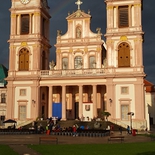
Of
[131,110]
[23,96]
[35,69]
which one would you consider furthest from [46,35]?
[131,110]

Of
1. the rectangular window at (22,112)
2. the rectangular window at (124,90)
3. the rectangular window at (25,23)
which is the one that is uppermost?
the rectangular window at (25,23)

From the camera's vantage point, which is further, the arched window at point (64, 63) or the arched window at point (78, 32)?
the arched window at point (64, 63)

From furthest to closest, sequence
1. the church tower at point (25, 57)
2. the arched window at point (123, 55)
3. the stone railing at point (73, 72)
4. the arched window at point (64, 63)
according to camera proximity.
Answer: the arched window at point (64, 63)
the church tower at point (25, 57)
the stone railing at point (73, 72)
the arched window at point (123, 55)

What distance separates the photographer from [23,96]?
5506 cm

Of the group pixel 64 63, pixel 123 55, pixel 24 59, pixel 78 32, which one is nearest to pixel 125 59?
pixel 123 55

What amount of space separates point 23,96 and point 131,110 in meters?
19.1

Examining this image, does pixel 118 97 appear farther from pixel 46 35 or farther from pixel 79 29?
pixel 46 35

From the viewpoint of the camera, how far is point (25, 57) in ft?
186

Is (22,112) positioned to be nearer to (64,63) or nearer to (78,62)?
(64,63)

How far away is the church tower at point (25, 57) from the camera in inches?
2153

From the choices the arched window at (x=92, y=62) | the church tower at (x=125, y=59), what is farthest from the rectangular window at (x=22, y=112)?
the church tower at (x=125, y=59)

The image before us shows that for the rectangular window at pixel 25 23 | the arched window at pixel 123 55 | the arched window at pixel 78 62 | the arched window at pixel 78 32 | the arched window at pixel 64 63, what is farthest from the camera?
the arched window at pixel 64 63

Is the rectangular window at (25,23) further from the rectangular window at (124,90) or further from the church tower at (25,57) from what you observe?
the rectangular window at (124,90)

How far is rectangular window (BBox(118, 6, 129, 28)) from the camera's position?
52.8 metres
